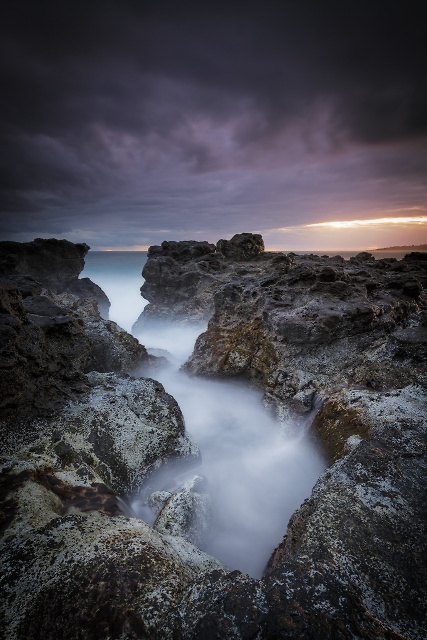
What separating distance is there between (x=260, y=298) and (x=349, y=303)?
8.36 ft

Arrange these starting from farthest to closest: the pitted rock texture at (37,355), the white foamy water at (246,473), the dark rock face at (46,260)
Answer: the dark rock face at (46,260) → the white foamy water at (246,473) → the pitted rock texture at (37,355)

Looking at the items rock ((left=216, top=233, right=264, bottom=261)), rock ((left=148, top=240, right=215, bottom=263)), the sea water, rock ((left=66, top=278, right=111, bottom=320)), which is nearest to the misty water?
the sea water

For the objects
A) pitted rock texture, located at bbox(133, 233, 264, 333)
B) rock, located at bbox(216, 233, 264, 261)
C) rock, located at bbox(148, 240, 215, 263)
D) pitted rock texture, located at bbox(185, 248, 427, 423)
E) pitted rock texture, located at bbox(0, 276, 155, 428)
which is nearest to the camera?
pitted rock texture, located at bbox(0, 276, 155, 428)

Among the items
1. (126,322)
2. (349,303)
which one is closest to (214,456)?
(349,303)

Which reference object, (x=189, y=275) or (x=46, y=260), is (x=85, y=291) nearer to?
(x=46, y=260)

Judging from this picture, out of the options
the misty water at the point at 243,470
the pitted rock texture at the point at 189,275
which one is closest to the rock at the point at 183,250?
the pitted rock texture at the point at 189,275

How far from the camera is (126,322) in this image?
2772 centimetres

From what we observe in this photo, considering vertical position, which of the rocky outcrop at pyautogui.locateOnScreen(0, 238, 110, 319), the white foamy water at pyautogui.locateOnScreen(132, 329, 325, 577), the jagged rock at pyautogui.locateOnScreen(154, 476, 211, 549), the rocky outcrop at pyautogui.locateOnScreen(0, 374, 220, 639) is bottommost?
the white foamy water at pyautogui.locateOnScreen(132, 329, 325, 577)

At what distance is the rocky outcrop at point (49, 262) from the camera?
13875 millimetres

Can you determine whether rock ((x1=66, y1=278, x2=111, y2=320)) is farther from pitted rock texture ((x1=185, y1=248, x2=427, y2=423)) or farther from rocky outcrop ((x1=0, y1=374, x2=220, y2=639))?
rocky outcrop ((x1=0, y1=374, x2=220, y2=639))

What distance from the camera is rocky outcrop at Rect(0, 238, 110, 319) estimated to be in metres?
13.9

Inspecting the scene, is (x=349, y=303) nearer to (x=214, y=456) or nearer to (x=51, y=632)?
(x=214, y=456)

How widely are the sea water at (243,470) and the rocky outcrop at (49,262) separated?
10998 millimetres

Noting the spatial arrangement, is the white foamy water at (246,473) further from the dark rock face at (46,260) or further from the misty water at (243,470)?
the dark rock face at (46,260)
